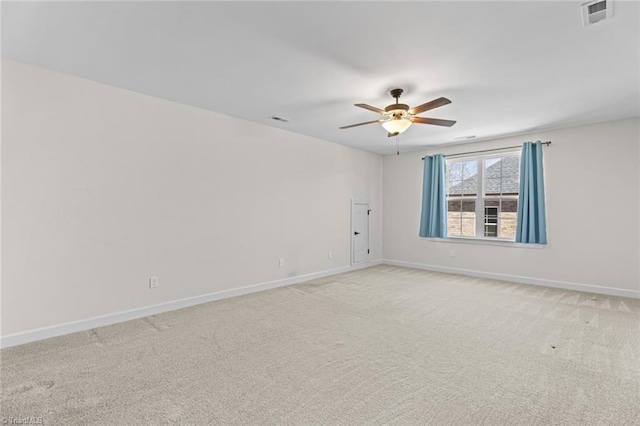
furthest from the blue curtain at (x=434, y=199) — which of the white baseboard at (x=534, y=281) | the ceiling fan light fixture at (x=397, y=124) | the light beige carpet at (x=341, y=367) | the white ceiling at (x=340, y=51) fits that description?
the ceiling fan light fixture at (x=397, y=124)

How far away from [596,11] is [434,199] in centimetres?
462

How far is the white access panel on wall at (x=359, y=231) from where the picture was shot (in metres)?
6.86

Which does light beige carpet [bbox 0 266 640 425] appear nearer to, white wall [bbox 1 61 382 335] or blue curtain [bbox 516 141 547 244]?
white wall [bbox 1 61 382 335]

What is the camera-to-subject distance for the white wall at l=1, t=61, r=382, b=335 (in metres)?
3.03

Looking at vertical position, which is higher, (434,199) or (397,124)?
(397,124)

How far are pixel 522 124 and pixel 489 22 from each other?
332 cm

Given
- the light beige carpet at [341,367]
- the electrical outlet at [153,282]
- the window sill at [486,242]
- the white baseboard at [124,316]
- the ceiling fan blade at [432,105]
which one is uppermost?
the ceiling fan blade at [432,105]

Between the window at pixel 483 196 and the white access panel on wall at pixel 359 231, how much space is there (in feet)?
5.87

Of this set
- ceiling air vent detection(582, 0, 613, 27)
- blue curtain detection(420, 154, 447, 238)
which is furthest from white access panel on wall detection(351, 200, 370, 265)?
ceiling air vent detection(582, 0, 613, 27)

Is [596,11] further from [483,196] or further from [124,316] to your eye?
[124,316]

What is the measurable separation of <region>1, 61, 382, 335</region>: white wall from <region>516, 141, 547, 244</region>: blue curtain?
3992mm

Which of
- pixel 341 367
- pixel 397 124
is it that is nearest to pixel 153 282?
pixel 341 367

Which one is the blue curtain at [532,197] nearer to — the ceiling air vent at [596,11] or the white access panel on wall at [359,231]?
the white access panel on wall at [359,231]

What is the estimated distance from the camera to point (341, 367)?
2.56m
